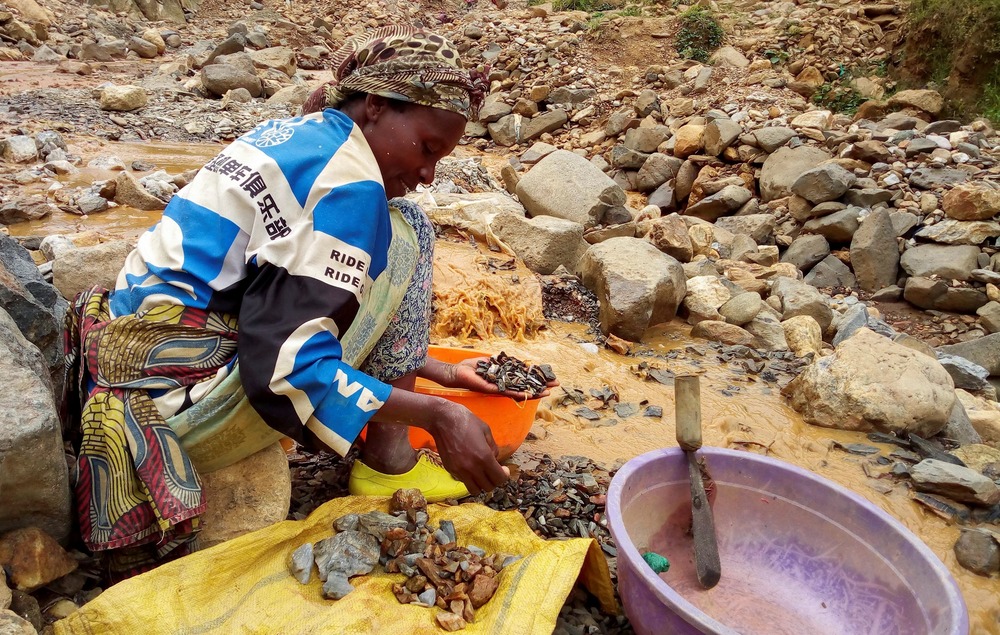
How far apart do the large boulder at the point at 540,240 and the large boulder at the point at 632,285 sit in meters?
0.42

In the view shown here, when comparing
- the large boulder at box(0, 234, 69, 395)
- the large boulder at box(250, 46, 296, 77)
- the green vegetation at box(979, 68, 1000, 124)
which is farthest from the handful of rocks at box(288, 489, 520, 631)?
the large boulder at box(250, 46, 296, 77)

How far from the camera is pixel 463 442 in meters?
1.59

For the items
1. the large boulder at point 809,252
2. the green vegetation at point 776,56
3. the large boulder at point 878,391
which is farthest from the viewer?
the green vegetation at point 776,56

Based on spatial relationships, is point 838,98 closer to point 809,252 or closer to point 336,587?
point 809,252

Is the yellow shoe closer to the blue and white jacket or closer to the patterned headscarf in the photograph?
the blue and white jacket

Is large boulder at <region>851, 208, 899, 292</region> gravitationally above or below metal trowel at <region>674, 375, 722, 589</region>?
below

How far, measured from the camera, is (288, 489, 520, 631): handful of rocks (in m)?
1.62

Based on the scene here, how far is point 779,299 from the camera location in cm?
536

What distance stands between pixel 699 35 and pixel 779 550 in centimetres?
1255

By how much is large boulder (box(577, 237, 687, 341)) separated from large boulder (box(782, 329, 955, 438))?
1.22 metres

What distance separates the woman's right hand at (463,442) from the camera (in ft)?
5.20

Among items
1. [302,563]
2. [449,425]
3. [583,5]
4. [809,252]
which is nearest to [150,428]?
[302,563]

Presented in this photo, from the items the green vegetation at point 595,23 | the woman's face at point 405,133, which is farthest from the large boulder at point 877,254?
the green vegetation at point 595,23

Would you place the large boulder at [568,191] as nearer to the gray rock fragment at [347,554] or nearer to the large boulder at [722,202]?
the large boulder at [722,202]
